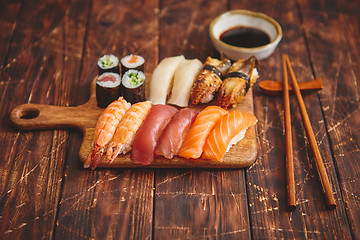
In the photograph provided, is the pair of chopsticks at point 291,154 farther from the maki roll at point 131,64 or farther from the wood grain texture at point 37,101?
the wood grain texture at point 37,101

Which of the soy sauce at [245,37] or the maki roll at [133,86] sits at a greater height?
the soy sauce at [245,37]

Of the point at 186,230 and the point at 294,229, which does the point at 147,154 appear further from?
the point at 294,229

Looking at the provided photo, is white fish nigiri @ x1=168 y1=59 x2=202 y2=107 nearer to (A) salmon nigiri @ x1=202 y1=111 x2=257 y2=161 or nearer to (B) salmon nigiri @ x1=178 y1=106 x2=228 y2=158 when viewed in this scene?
(B) salmon nigiri @ x1=178 y1=106 x2=228 y2=158

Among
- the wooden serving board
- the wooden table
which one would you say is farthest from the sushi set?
the wooden table

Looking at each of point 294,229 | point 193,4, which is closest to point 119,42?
point 193,4

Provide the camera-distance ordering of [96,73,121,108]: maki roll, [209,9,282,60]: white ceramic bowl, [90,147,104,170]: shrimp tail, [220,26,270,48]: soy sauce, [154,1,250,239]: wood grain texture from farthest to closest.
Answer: [220,26,270,48]: soy sauce → [209,9,282,60]: white ceramic bowl → [96,73,121,108]: maki roll → [90,147,104,170]: shrimp tail → [154,1,250,239]: wood grain texture

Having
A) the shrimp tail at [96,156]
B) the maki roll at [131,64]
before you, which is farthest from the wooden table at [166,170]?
the maki roll at [131,64]
